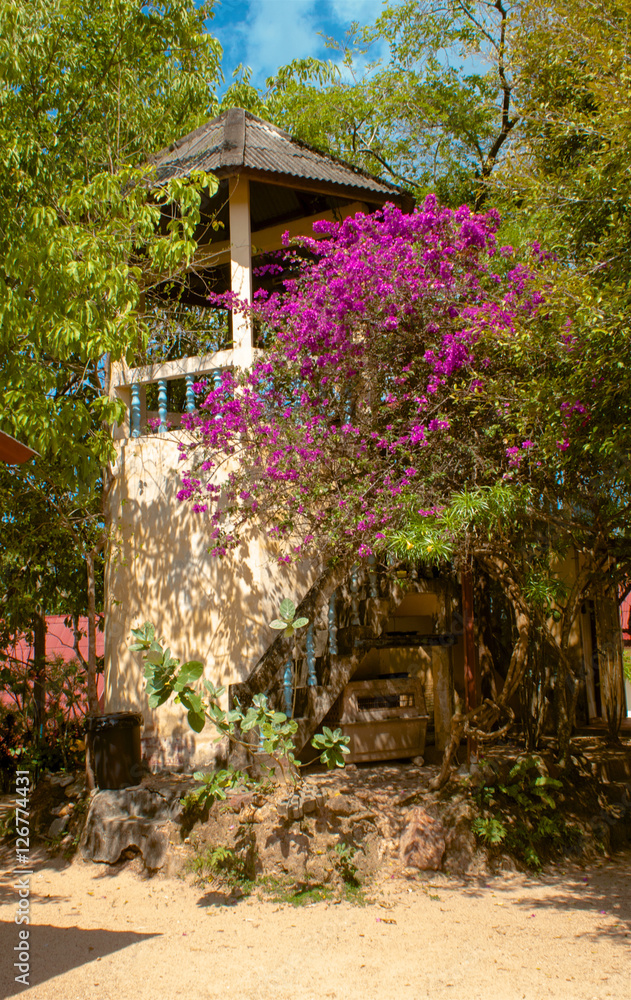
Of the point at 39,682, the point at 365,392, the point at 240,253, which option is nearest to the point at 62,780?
the point at 39,682

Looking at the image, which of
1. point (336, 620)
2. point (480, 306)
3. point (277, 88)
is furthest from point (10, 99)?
point (277, 88)

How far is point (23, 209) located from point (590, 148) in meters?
5.28

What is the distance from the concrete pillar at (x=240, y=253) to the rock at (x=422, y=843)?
4575 millimetres

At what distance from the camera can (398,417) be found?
6980 millimetres

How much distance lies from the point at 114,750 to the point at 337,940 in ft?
9.21

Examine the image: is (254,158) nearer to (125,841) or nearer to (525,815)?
(125,841)

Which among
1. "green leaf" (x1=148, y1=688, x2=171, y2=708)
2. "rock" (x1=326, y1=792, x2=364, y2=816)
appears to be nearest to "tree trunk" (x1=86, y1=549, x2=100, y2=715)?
"green leaf" (x1=148, y1=688, x2=171, y2=708)

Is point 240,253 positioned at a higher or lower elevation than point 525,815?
higher

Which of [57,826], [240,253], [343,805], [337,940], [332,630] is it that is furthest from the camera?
[240,253]

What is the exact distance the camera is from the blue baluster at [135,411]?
819 centimetres

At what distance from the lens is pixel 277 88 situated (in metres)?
14.8

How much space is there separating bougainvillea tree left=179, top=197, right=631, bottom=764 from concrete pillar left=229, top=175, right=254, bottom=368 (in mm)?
353

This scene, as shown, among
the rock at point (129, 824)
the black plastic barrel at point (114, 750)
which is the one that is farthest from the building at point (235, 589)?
the rock at point (129, 824)

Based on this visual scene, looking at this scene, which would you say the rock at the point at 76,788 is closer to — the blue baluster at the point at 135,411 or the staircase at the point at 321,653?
the staircase at the point at 321,653
